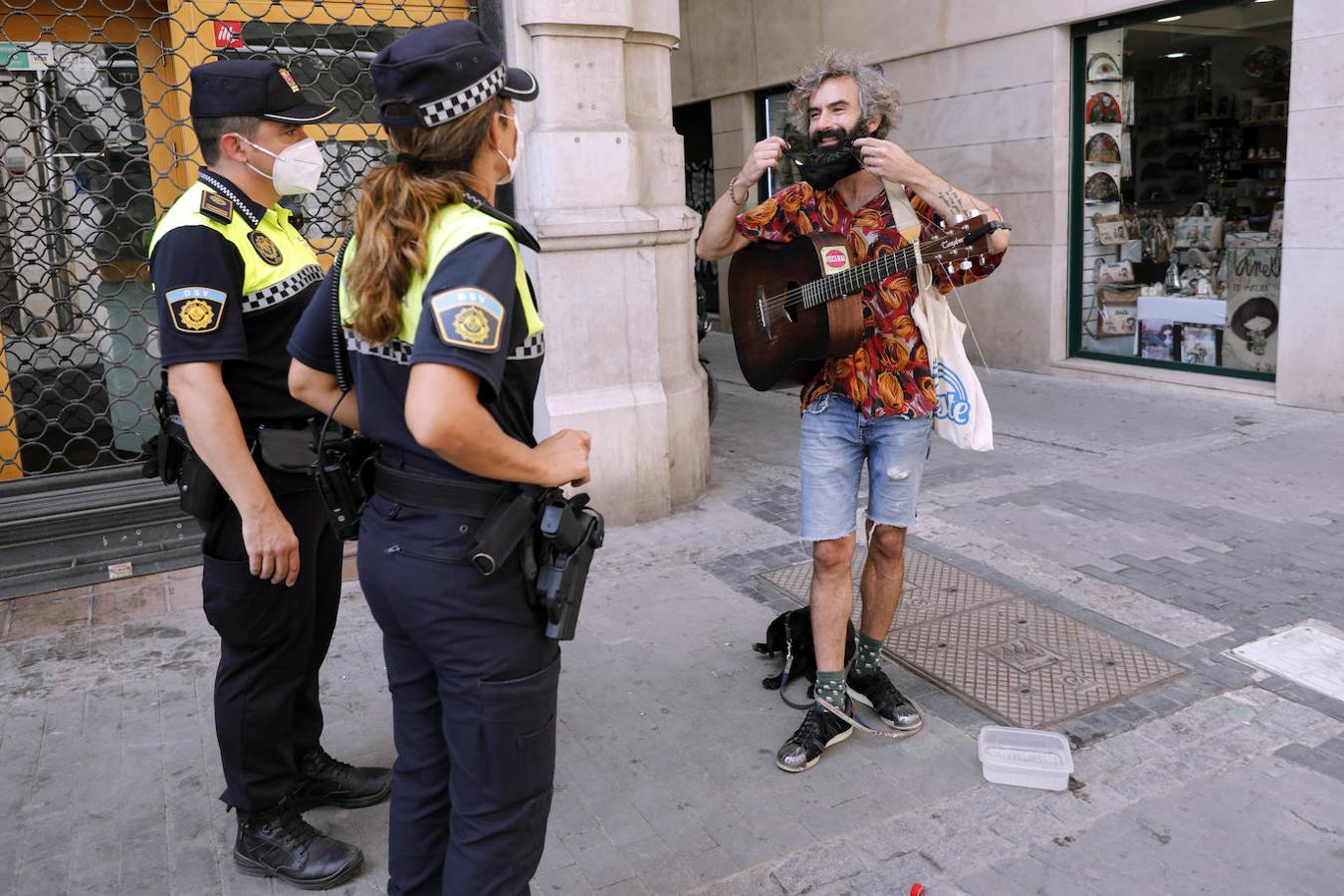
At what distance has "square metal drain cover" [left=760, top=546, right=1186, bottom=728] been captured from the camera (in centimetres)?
391

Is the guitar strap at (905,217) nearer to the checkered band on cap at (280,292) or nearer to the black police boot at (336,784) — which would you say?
the checkered band on cap at (280,292)

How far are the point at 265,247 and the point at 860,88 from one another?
1.85 m

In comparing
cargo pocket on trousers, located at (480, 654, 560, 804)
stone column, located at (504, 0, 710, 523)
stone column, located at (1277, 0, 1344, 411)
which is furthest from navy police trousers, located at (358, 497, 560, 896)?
stone column, located at (1277, 0, 1344, 411)

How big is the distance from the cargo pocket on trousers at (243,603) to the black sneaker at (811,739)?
1577 mm

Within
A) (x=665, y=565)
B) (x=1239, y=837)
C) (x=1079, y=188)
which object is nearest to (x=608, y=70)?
(x=665, y=565)

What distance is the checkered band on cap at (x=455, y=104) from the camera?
2096 millimetres

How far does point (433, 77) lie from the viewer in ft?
6.80

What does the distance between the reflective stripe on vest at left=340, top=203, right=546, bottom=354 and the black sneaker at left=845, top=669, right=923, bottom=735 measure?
7.13 feet

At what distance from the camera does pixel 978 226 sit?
10.7ft

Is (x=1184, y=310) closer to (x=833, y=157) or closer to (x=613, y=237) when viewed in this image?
(x=613, y=237)

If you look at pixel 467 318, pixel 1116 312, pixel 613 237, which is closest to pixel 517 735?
pixel 467 318

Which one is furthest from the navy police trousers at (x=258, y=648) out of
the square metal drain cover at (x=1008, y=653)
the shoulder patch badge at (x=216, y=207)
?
the square metal drain cover at (x=1008, y=653)

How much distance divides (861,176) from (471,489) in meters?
1.97

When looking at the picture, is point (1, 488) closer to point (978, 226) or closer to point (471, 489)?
point (471, 489)
